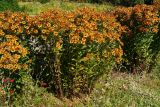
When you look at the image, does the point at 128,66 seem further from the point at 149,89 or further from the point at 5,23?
the point at 5,23

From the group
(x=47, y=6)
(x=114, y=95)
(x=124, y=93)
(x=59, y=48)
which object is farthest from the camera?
(x=47, y=6)

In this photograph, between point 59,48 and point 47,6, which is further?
point 47,6

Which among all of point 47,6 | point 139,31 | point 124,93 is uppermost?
point 139,31

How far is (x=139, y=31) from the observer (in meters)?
9.62

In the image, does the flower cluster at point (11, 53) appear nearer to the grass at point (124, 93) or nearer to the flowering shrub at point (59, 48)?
the flowering shrub at point (59, 48)

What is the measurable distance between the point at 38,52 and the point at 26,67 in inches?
31.9

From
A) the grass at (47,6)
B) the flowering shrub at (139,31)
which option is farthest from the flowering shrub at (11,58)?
the grass at (47,6)

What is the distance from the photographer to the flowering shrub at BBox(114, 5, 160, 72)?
9562mm

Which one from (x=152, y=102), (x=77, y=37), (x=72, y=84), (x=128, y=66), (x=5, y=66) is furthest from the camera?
(x=128, y=66)

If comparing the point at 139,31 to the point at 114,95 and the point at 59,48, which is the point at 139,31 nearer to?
the point at 114,95

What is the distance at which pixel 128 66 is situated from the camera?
1040 centimetres

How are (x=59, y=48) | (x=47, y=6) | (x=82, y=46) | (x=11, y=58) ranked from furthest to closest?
(x=47, y=6) → (x=82, y=46) → (x=59, y=48) → (x=11, y=58)

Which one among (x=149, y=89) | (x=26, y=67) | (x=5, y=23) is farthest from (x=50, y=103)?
(x=149, y=89)

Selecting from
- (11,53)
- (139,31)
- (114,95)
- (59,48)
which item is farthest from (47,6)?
(11,53)
